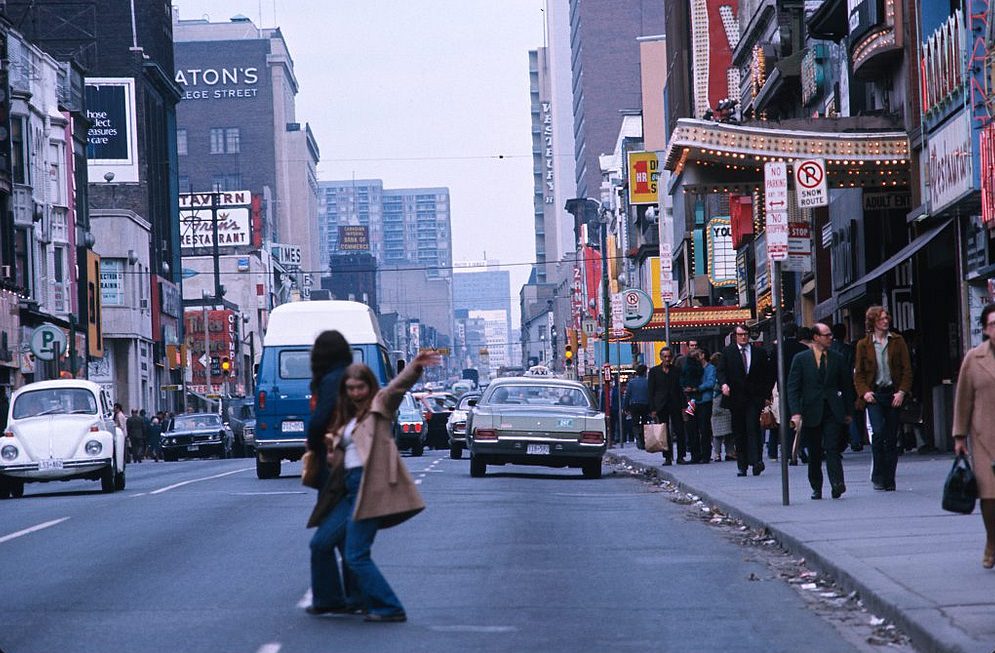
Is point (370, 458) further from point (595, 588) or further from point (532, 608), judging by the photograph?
point (595, 588)

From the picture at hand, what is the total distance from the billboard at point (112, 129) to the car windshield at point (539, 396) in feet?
242

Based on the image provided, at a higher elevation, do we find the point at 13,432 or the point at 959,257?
the point at 959,257

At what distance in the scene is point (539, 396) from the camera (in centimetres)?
2784

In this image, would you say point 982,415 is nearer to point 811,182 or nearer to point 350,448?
point 350,448

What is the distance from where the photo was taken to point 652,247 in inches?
3738

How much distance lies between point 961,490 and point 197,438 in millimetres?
45697

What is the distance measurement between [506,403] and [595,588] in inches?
596

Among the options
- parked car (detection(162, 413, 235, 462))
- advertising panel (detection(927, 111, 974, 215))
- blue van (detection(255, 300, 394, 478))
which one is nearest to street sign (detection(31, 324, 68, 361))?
parked car (detection(162, 413, 235, 462))

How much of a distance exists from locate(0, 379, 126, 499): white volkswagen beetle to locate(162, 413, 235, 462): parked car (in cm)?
2682

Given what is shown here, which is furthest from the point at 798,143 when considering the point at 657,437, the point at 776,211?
the point at 776,211

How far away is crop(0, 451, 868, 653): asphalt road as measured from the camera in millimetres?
10109

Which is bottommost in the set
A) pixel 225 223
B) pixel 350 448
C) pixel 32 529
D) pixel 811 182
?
pixel 32 529

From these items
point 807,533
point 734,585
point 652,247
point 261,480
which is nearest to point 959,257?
point 261,480

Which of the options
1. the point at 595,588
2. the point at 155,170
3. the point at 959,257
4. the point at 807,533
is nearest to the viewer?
the point at 595,588
